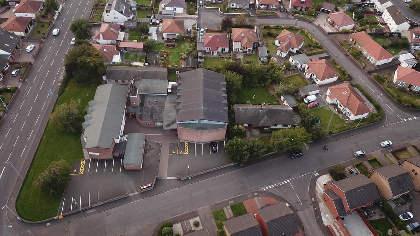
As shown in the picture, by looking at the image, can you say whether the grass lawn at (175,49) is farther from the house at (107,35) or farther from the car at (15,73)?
the car at (15,73)

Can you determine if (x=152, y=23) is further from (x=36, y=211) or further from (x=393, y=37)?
(x=393, y=37)

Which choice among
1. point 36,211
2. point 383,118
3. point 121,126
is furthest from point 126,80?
point 383,118

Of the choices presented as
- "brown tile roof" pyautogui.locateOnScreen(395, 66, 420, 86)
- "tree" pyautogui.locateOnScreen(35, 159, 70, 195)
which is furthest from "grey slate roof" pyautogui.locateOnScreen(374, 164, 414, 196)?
"tree" pyautogui.locateOnScreen(35, 159, 70, 195)

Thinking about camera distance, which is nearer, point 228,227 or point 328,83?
point 228,227

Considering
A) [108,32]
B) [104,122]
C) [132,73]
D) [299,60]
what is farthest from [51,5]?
[299,60]

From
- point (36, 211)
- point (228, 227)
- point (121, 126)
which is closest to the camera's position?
point (228, 227)

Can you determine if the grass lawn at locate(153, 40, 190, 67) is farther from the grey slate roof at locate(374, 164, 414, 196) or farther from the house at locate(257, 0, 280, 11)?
the grey slate roof at locate(374, 164, 414, 196)

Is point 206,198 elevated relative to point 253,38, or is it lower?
lower
